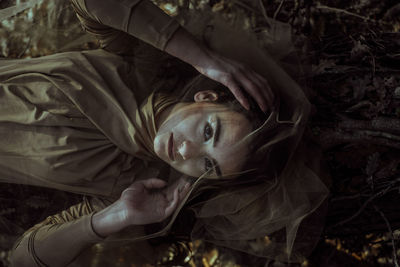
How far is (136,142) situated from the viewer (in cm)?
82

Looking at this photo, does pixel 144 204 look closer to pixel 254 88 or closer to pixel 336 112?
pixel 254 88

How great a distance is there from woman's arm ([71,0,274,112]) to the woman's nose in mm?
133

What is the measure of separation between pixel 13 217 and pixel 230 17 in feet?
2.02

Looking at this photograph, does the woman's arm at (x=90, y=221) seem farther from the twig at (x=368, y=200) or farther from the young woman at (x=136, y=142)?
the twig at (x=368, y=200)

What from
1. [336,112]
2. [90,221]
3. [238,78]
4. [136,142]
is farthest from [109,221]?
[336,112]

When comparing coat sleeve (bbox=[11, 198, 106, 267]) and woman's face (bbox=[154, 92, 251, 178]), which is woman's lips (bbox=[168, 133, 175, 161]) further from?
coat sleeve (bbox=[11, 198, 106, 267])

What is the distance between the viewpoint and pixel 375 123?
91 centimetres

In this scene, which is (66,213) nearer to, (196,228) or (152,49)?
(196,228)

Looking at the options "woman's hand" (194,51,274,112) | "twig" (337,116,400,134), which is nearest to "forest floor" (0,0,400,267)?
"twig" (337,116,400,134)

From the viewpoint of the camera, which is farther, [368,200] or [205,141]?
[368,200]

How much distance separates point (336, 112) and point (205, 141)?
33 cm

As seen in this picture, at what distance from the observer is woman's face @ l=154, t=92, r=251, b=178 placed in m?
0.77

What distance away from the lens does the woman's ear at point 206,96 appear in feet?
2.64

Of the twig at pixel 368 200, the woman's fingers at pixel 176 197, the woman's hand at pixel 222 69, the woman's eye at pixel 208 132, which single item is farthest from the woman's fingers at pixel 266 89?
the twig at pixel 368 200
